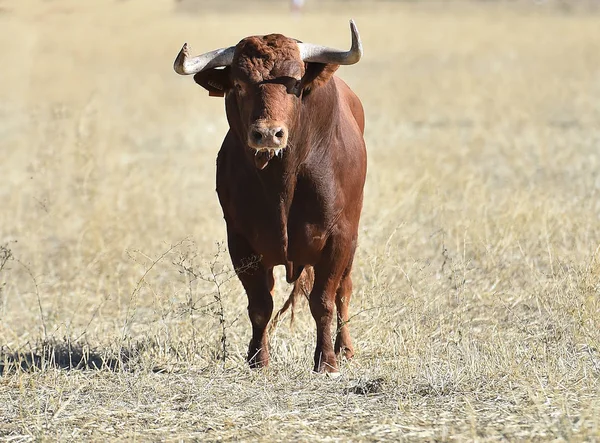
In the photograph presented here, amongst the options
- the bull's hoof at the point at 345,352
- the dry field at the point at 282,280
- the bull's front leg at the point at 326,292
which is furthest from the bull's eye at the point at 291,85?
the bull's hoof at the point at 345,352

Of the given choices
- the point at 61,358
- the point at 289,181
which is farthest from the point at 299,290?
the point at 61,358

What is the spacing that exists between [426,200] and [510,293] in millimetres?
2668

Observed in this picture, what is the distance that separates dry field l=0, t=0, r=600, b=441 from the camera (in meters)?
5.38

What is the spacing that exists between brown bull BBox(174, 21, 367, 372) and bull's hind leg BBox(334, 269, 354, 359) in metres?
0.04

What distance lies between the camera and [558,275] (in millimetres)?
7430

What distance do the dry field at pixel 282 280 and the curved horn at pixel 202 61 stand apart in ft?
4.03

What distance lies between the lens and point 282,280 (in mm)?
8414

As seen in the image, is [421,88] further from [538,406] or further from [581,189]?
[538,406]

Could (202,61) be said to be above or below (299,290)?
above

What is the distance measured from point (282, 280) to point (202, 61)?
2489 mm

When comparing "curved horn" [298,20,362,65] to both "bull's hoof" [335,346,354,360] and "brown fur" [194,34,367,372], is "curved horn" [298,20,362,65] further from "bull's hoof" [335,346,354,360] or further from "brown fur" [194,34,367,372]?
"bull's hoof" [335,346,354,360]

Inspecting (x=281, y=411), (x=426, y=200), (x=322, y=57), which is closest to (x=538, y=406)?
(x=281, y=411)

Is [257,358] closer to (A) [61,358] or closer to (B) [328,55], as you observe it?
(A) [61,358]

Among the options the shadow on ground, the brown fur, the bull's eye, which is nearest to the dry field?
the shadow on ground
